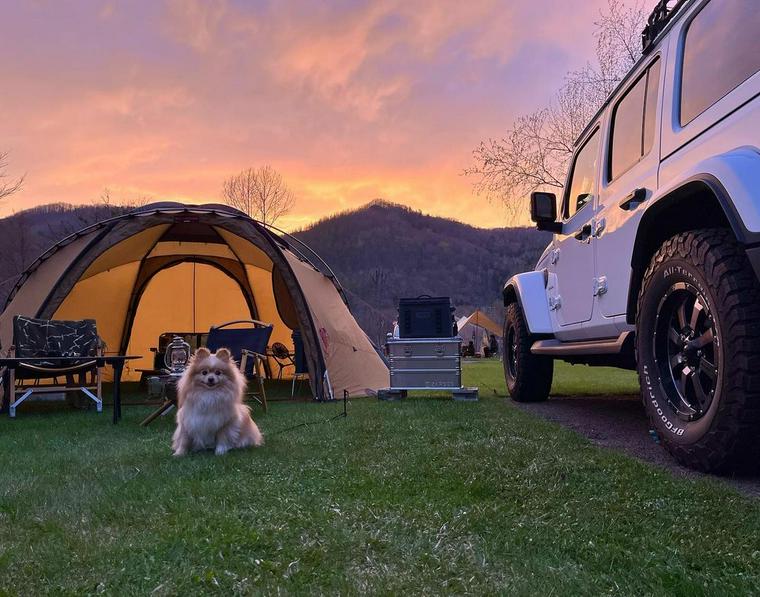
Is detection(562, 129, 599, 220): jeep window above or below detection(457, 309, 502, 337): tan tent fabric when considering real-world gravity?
above

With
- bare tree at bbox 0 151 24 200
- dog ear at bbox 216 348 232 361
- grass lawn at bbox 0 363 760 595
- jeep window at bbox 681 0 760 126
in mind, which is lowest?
grass lawn at bbox 0 363 760 595

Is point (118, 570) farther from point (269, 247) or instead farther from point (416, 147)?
point (416, 147)

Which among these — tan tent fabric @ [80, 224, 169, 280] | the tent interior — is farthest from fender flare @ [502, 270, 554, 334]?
tan tent fabric @ [80, 224, 169, 280]

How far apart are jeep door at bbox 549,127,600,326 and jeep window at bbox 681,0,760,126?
1381 millimetres

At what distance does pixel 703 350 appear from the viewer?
2652mm

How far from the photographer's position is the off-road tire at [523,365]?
595 cm

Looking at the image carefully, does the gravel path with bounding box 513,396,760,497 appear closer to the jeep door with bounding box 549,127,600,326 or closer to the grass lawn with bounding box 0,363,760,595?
the grass lawn with bounding box 0,363,760,595

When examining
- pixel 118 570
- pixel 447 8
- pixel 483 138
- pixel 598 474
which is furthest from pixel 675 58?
pixel 483 138

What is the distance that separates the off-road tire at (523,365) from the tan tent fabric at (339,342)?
7.82 feet

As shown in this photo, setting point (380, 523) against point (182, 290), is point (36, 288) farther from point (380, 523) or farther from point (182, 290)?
point (380, 523)

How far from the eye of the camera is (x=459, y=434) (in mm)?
4309

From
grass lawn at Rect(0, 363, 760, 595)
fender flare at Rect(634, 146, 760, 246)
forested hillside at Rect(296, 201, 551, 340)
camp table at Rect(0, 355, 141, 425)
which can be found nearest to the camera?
grass lawn at Rect(0, 363, 760, 595)

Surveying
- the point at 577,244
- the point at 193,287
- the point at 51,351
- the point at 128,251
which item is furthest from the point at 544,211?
the point at 193,287

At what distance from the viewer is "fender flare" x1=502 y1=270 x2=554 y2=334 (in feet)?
17.4
